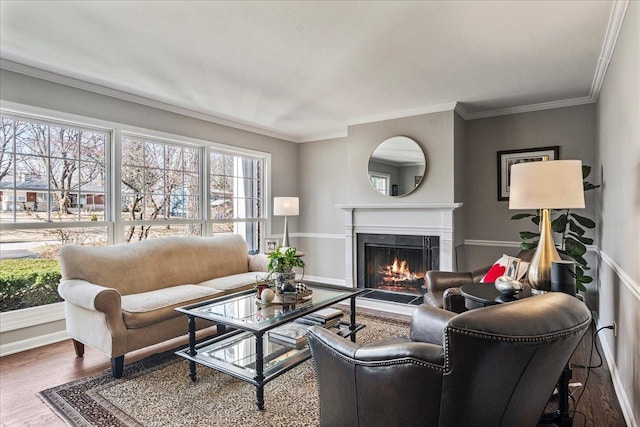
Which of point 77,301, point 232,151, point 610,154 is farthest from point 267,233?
point 610,154

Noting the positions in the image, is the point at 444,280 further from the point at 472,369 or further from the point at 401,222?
the point at 472,369

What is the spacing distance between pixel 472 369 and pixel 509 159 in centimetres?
392

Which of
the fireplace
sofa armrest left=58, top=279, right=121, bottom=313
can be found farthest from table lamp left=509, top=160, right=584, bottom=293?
sofa armrest left=58, top=279, right=121, bottom=313

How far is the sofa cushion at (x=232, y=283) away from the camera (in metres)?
3.53

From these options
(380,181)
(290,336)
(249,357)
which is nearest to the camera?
(249,357)

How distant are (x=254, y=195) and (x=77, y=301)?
3093 mm

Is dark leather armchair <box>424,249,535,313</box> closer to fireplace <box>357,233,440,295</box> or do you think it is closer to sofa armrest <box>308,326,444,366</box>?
fireplace <box>357,233,440,295</box>

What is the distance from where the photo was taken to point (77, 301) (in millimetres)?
2707

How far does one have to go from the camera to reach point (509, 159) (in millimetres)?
4434

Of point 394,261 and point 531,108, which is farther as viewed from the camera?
point 394,261

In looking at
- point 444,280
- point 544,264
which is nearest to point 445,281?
point 444,280

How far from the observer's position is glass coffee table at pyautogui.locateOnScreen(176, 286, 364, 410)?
88.4 inches

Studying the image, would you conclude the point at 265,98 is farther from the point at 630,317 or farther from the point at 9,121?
the point at 630,317

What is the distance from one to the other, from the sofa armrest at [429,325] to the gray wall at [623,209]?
99 cm
